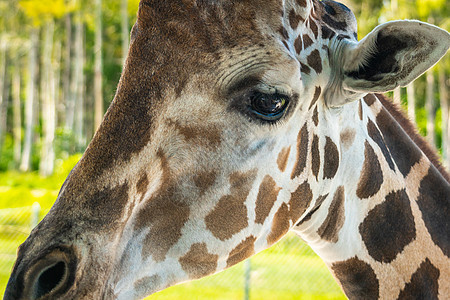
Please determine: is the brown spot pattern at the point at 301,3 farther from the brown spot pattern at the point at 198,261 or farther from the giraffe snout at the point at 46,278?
the giraffe snout at the point at 46,278

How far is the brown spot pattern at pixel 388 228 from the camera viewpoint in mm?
2324

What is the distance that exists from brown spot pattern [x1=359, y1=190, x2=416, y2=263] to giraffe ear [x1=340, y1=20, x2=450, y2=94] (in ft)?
2.04

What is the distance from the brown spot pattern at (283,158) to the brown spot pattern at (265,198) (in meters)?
0.07

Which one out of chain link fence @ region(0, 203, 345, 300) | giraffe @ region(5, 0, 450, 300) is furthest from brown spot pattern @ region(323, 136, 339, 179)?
chain link fence @ region(0, 203, 345, 300)

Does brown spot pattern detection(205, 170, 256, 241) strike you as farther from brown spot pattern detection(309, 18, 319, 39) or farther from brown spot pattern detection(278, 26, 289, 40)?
brown spot pattern detection(309, 18, 319, 39)

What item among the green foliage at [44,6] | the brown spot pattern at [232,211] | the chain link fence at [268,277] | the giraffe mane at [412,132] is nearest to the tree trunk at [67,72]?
the green foliage at [44,6]

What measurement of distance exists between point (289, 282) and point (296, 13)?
25.7 ft

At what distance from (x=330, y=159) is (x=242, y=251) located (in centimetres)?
57

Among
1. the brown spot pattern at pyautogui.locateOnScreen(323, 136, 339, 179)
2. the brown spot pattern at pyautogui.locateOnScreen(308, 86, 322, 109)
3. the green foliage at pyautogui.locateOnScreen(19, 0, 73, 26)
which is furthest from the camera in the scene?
the green foliage at pyautogui.locateOnScreen(19, 0, 73, 26)

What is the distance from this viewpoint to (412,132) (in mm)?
2836

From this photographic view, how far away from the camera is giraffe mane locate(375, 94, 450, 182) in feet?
9.27

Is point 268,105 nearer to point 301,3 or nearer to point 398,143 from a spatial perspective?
point 301,3

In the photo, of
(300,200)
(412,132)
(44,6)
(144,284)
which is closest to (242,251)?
(300,200)

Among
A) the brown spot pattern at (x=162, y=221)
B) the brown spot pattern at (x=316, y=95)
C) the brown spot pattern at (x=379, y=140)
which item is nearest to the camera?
the brown spot pattern at (x=162, y=221)
